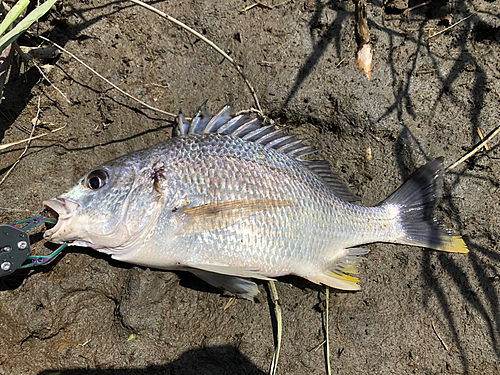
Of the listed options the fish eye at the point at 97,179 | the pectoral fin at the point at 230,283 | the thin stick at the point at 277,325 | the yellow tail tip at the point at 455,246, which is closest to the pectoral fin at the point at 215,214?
the pectoral fin at the point at 230,283

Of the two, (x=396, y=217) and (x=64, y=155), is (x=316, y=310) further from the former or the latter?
(x=64, y=155)

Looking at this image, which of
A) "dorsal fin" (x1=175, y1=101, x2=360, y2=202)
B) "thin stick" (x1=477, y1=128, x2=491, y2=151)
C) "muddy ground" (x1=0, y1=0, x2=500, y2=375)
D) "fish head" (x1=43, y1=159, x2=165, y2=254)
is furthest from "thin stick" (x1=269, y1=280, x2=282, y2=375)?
"thin stick" (x1=477, y1=128, x2=491, y2=151)

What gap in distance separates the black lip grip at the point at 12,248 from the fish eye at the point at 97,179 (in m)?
0.57

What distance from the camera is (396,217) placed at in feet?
7.75

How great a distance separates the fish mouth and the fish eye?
0.16 m

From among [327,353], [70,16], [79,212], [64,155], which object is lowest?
[327,353]

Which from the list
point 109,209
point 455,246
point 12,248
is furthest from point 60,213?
point 455,246

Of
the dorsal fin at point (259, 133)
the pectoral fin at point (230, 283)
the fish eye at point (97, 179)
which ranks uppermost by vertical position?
the dorsal fin at point (259, 133)

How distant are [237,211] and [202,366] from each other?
1.19m

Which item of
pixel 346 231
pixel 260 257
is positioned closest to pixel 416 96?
pixel 346 231

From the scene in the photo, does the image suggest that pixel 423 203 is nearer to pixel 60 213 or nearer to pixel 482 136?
pixel 482 136

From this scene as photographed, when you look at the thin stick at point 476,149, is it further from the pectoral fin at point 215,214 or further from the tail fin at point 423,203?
the pectoral fin at point 215,214

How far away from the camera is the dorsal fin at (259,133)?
7.60 feet

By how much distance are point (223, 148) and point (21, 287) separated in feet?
5.83
